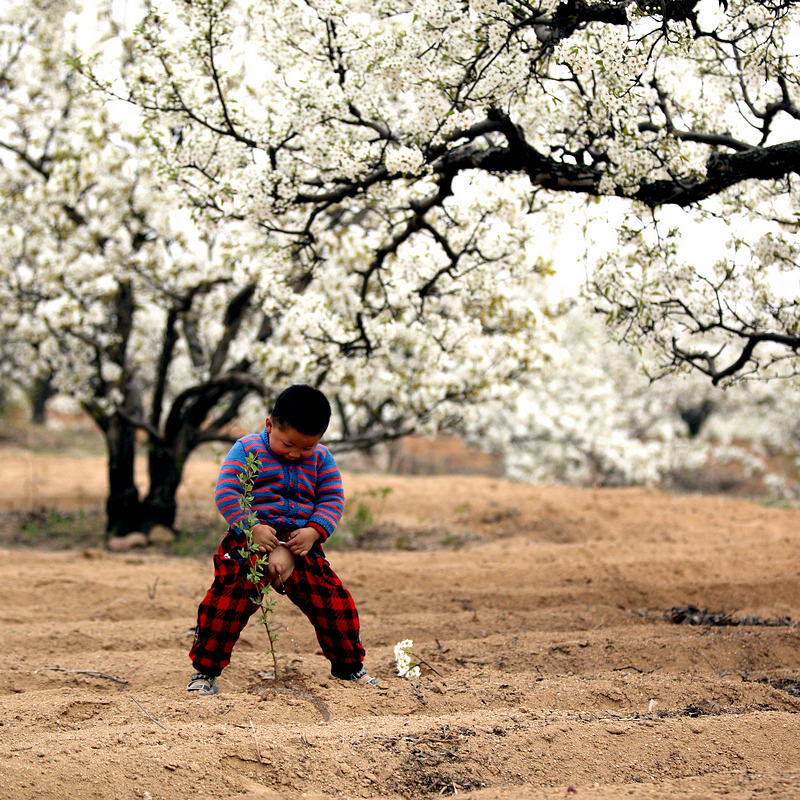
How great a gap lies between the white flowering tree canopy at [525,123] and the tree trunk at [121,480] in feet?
14.3

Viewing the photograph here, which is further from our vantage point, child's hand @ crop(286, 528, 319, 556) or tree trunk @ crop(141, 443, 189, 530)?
tree trunk @ crop(141, 443, 189, 530)

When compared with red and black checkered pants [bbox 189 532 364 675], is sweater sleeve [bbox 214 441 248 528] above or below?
above

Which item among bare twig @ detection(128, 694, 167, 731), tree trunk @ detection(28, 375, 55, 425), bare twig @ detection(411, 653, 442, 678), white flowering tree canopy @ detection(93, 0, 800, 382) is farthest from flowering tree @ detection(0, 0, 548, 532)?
tree trunk @ detection(28, 375, 55, 425)

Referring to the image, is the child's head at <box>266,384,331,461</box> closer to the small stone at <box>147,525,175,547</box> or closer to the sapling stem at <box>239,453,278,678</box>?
the sapling stem at <box>239,453,278,678</box>

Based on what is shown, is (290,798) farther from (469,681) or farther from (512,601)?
(512,601)

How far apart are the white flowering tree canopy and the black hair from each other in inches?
71.0

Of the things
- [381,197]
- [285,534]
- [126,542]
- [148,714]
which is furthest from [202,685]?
[126,542]

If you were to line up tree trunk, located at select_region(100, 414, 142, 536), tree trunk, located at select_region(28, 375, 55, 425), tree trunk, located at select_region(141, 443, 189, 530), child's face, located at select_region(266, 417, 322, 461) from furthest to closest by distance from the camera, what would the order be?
tree trunk, located at select_region(28, 375, 55, 425), tree trunk, located at select_region(100, 414, 142, 536), tree trunk, located at select_region(141, 443, 189, 530), child's face, located at select_region(266, 417, 322, 461)

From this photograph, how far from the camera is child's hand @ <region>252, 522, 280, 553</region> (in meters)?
4.18

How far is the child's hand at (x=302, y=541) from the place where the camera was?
167 inches

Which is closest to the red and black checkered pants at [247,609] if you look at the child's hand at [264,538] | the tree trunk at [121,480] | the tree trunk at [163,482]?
the child's hand at [264,538]

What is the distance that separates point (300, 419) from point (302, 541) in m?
0.60

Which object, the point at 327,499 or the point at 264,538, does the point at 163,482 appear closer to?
the point at 327,499

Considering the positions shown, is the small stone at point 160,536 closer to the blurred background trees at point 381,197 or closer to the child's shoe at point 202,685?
the blurred background trees at point 381,197
